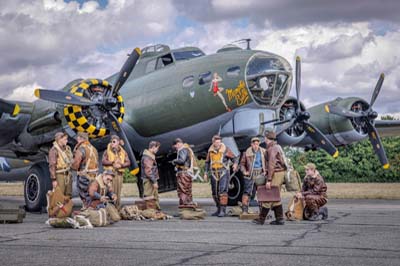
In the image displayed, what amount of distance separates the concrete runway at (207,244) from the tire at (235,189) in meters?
6.67

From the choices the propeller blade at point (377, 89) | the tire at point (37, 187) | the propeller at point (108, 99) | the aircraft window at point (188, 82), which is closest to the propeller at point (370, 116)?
the propeller blade at point (377, 89)

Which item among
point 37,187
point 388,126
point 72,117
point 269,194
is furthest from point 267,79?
point 388,126

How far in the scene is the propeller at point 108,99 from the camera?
1427 cm

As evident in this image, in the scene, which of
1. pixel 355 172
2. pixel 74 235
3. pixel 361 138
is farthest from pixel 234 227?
pixel 355 172

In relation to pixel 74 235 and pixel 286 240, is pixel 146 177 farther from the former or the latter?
pixel 286 240

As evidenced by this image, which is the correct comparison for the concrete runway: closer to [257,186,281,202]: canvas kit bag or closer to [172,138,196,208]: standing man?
[257,186,281,202]: canvas kit bag

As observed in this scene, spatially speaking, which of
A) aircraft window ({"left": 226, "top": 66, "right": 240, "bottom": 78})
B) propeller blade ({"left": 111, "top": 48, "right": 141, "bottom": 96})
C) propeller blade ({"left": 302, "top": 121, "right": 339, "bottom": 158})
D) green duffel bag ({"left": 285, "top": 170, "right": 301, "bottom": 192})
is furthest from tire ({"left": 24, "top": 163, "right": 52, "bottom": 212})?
propeller blade ({"left": 302, "top": 121, "right": 339, "bottom": 158})

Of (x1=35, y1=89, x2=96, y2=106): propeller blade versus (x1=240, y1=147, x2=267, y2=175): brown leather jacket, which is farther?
(x1=35, y1=89, x2=96, y2=106): propeller blade

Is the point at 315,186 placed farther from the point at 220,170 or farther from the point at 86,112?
the point at 86,112

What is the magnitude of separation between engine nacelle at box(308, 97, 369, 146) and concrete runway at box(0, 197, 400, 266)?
9.45 m

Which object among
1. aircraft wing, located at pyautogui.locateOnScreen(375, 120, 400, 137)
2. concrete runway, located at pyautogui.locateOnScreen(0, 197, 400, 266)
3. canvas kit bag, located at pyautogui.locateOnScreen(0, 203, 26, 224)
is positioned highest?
aircraft wing, located at pyautogui.locateOnScreen(375, 120, 400, 137)

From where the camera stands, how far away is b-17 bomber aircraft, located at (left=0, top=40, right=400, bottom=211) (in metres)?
14.7

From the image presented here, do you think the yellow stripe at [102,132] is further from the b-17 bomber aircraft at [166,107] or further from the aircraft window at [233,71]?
the aircraft window at [233,71]

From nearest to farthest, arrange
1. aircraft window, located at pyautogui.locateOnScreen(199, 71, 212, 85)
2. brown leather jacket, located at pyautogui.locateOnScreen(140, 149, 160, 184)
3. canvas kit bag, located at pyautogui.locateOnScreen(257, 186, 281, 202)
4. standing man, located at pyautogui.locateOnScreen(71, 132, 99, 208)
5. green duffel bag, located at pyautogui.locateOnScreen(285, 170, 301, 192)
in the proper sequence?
canvas kit bag, located at pyautogui.locateOnScreen(257, 186, 281, 202)
green duffel bag, located at pyautogui.locateOnScreen(285, 170, 301, 192)
standing man, located at pyautogui.locateOnScreen(71, 132, 99, 208)
brown leather jacket, located at pyautogui.locateOnScreen(140, 149, 160, 184)
aircraft window, located at pyautogui.locateOnScreen(199, 71, 212, 85)
